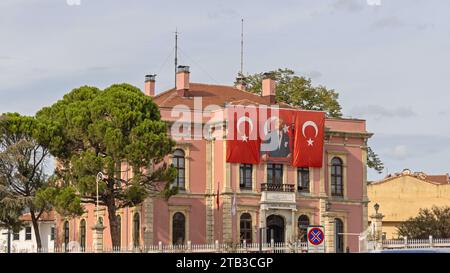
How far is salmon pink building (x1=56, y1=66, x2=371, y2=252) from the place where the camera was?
53.8 m

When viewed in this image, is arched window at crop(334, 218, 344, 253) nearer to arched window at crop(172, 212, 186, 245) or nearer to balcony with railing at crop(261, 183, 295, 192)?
balcony with railing at crop(261, 183, 295, 192)

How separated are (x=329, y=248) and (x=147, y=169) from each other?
11993mm

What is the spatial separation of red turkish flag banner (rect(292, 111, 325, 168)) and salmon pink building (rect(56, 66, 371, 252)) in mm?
59

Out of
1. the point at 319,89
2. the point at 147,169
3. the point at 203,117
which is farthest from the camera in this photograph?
the point at 319,89

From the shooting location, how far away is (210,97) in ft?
191

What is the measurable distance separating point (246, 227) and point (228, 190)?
2.39m

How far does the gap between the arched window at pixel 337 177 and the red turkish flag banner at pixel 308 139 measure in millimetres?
2176

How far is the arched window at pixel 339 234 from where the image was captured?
5709 centimetres

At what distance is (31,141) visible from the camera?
4975 cm

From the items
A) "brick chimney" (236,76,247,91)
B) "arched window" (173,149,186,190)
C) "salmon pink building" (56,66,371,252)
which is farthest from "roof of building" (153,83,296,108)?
"arched window" (173,149,186,190)

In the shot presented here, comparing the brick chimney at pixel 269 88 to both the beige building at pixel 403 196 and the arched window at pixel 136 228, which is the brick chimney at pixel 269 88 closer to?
the arched window at pixel 136 228

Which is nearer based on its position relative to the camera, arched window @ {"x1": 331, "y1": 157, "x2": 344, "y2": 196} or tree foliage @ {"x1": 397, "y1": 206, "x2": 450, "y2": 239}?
arched window @ {"x1": 331, "y1": 157, "x2": 344, "y2": 196}

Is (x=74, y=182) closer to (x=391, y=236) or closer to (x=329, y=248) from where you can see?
(x=329, y=248)
